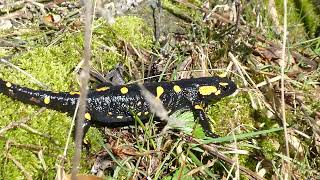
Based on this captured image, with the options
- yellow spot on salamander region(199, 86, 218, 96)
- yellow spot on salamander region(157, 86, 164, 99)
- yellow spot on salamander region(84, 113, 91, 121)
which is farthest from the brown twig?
yellow spot on salamander region(199, 86, 218, 96)

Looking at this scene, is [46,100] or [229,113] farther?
[229,113]

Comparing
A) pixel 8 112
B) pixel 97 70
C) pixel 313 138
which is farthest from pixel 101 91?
pixel 313 138

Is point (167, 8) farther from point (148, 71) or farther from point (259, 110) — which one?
point (259, 110)

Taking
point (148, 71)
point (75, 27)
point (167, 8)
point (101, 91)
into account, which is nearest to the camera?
point (101, 91)

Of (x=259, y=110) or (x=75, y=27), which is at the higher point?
(x=75, y=27)

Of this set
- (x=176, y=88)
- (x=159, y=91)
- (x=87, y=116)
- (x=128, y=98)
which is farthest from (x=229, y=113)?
(x=87, y=116)

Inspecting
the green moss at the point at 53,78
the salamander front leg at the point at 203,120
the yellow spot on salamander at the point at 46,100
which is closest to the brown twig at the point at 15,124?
the green moss at the point at 53,78

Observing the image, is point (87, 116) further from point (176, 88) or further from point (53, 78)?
point (176, 88)

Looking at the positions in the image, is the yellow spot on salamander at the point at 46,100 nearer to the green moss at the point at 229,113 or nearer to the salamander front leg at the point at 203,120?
the salamander front leg at the point at 203,120
